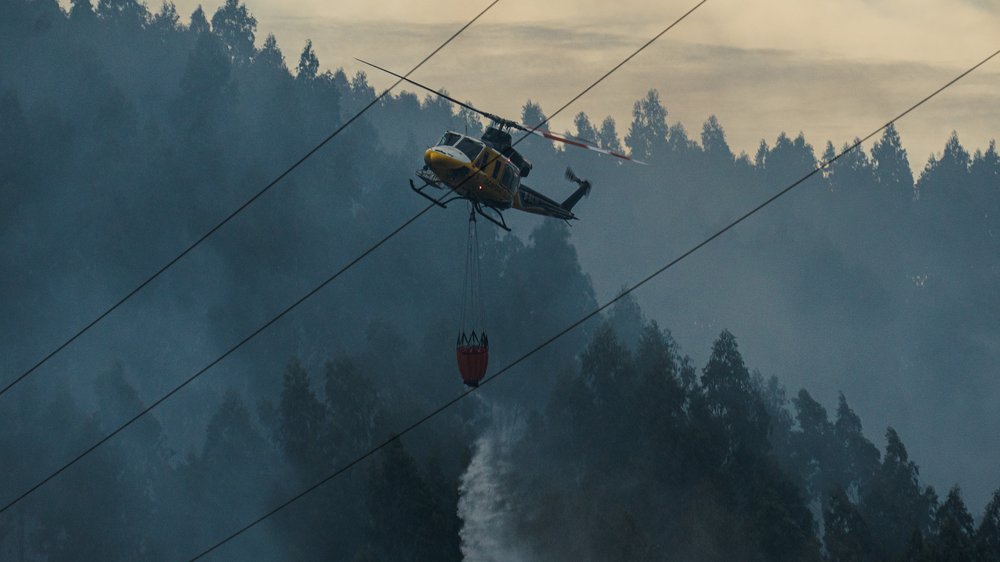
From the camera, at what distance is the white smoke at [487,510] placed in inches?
4063

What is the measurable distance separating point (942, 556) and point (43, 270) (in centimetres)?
13103

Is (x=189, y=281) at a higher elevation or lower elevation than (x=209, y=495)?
higher

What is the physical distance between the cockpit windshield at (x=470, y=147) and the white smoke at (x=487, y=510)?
5318 centimetres

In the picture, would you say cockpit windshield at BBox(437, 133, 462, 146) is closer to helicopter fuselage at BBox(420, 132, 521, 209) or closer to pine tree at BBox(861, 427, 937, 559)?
Result: helicopter fuselage at BBox(420, 132, 521, 209)

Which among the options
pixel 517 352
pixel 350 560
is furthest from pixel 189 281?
pixel 350 560

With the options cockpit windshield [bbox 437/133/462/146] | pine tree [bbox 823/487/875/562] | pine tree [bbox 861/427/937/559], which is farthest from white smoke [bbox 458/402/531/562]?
cockpit windshield [bbox 437/133/462/146]

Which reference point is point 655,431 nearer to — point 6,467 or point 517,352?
point 517,352

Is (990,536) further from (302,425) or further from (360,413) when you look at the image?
(302,425)

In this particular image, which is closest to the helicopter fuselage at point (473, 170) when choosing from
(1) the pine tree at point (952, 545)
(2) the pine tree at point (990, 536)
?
(1) the pine tree at point (952, 545)

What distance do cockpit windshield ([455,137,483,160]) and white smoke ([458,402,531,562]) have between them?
174 ft

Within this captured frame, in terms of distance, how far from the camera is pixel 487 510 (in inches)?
4331

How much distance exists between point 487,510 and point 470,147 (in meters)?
61.2

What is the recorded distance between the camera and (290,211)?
190 meters

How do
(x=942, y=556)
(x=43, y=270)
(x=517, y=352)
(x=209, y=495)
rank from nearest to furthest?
(x=942, y=556) < (x=209, y=495) < (x=517, y=352) < (x=43, y=270)
